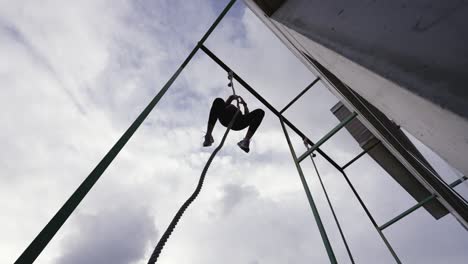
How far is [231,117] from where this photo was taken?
3494 millimetres

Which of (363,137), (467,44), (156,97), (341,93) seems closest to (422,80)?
(467,44)

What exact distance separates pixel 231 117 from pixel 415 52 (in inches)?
105

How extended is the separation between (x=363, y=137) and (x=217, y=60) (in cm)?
247

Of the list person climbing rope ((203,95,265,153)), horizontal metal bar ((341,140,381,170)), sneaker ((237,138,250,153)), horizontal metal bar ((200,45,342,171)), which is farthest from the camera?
horizontal metal bar ((341,140,381,170))

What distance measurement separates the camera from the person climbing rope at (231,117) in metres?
3.44

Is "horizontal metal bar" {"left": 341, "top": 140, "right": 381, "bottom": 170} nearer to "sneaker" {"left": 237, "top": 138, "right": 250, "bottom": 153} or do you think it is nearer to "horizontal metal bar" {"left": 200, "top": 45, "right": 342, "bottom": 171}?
"horizontal metal bar" {"left": 200, "top": 45, "right": 342, "bottom": 171}

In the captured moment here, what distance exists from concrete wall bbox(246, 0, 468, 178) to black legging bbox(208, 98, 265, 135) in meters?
2.14

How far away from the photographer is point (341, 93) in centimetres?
310

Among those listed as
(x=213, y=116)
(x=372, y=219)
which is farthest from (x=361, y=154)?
(x=213, y=116)

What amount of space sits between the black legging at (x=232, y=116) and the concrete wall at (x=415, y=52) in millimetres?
2137

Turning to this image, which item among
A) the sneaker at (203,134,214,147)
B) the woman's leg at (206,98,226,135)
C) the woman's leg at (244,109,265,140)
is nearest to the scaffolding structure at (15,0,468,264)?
the woman's leg at (244,109,265,140)

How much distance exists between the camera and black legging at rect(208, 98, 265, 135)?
3449 millimetres

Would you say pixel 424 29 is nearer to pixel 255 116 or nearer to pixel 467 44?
pixel 467 44

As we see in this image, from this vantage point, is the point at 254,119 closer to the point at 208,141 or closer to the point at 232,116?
the point at 232,116
